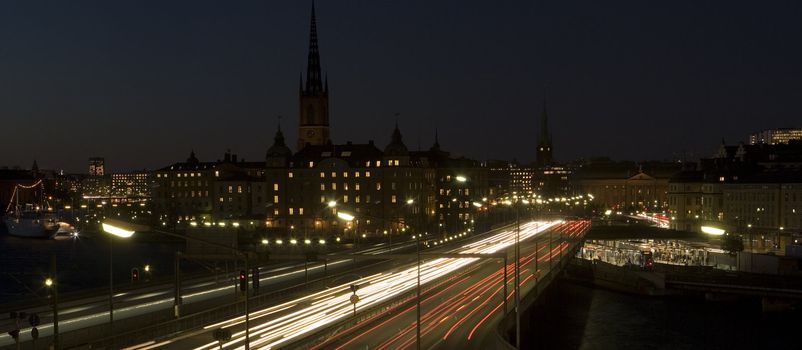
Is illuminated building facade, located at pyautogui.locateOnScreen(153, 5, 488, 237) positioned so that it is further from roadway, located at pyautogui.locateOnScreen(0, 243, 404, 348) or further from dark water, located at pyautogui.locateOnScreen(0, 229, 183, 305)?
roadway, located at pyautogui.locateOnScreen(0, 243, 404, 348)

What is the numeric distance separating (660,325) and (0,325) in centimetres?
3314

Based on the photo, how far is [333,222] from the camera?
93.6 metres

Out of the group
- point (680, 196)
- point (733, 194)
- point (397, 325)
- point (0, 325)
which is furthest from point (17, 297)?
point (680, 196)

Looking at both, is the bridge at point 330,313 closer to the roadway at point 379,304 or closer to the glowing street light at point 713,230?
the roadway at point 379,304

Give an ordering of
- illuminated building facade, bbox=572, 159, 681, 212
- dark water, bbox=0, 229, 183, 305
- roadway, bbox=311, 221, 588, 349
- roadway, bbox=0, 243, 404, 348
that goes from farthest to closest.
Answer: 1. illuminated building facade, bbox=572, 159, 681, 212
2. dark water, bbox=0, 229, 183, 305
3. roadway, bbox=0, 243, 404, 348
4. roadway, bbox=311, 221, 588, 349

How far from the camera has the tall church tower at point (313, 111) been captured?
121 meters

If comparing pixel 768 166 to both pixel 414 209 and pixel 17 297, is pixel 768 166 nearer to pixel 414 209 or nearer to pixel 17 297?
pixel 414 209

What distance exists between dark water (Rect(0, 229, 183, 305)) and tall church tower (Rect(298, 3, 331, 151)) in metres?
29.3

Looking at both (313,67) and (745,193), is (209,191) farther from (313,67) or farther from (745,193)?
(745,193)

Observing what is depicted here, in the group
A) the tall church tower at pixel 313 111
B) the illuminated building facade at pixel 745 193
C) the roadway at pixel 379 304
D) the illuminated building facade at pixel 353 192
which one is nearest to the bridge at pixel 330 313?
the roadway at pixel 379 304

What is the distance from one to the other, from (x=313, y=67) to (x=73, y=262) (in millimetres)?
58234

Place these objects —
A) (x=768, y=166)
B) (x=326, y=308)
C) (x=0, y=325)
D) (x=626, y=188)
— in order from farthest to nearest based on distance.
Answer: (x=626, y=188) → (x=768, y=166) → (x=326, y=308) → (x=0, y=325)

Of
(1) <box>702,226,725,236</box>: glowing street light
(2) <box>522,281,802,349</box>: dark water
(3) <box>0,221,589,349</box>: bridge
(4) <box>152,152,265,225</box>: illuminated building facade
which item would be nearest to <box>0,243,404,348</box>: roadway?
(3) <box>0,221,589,349</box>: bridge

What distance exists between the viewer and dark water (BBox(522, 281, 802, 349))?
139 ft
